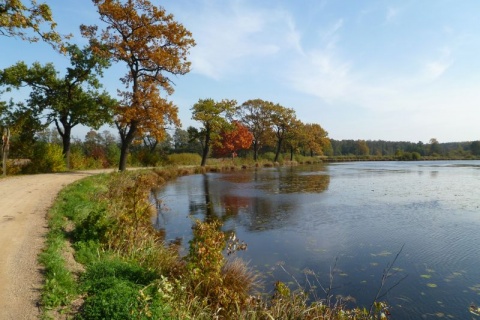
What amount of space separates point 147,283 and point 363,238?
22.0ft

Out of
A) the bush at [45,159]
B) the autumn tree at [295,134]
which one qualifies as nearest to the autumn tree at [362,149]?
the autumn tree at [295,134]

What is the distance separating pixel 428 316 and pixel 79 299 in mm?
5283

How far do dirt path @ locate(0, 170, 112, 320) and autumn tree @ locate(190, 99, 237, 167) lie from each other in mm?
25775

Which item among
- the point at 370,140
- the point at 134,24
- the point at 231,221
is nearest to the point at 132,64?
the point at 134,24

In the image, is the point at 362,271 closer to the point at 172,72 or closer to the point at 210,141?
the point at 172,72

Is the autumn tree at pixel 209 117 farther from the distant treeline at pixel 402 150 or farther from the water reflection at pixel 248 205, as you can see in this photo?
the distant treeline at pixel 402 150

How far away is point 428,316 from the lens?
5453 mm

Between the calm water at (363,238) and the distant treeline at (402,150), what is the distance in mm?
77279

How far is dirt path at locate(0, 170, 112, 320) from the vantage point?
4.28 m

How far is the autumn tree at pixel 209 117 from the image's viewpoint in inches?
1431

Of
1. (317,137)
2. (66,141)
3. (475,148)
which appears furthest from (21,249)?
(475,148)

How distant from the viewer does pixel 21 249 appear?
6.04 metres

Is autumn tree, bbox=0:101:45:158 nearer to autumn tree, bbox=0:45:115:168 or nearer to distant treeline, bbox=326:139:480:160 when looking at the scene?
autumn tree, bbox=0:45:115:168

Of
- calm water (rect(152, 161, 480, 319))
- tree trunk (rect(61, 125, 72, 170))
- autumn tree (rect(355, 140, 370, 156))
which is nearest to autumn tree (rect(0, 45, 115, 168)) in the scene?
tree trunk (rect(61, 125, 72, 170))
